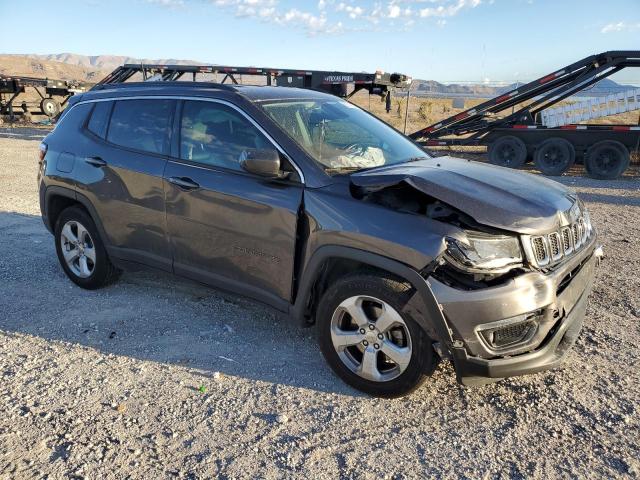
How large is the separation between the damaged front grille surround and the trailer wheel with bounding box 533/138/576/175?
32.7 ft

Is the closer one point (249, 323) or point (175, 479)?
point (175, 479)

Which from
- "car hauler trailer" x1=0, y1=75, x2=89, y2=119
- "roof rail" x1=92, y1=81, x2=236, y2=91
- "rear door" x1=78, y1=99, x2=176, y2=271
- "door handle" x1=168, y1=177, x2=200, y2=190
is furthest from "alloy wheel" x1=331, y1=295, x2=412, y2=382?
"car hauler trailer" x1=0, y1=75, x2=89, y2=119

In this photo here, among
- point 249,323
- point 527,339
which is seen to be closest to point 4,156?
point 249,323

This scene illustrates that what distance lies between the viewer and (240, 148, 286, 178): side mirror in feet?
11.2

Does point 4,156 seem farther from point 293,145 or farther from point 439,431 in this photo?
point 439,431

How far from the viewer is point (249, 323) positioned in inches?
170

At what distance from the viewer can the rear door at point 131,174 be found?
4199 millimetres

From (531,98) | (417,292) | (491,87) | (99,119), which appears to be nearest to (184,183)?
(99,119)

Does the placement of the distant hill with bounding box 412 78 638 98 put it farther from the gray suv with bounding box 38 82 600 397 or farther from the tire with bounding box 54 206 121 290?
the tire with bounding box 54 206 121 290

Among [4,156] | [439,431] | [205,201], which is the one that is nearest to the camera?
[439,431]

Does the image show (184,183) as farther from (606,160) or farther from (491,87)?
(491,87)

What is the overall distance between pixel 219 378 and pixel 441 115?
32.1 meters

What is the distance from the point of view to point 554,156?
1273cm

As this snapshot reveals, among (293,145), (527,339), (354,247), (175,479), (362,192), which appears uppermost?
(293,145)
